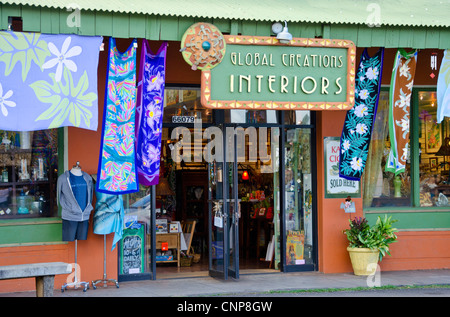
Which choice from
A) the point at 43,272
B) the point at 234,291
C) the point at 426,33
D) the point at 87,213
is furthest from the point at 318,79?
the point at 43,272

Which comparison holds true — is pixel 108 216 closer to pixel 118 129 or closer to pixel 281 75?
pixel 118 129

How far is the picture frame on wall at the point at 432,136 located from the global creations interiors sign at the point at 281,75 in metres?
2.99

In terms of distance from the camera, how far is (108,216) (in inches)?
393

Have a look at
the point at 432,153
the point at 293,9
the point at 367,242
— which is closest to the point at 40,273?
the point at 293,9

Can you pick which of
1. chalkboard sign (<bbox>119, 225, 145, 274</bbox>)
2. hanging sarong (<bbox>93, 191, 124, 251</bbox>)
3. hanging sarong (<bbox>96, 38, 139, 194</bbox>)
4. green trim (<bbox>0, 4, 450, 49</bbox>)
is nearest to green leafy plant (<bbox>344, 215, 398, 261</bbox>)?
green trim (<bbox>0, 4, 450, 49</bbox>)

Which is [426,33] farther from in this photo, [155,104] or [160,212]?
[160,212]

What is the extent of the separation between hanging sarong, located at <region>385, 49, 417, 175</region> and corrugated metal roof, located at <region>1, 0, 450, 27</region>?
2.09 ft

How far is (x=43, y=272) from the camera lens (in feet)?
23.5

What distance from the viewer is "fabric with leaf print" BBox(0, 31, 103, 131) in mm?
8188

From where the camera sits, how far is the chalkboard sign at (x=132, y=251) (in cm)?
1052

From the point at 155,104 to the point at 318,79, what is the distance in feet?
8.07

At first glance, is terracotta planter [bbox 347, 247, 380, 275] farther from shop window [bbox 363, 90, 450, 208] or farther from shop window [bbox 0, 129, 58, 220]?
shop window [bbox 0, 129, 58, 220]

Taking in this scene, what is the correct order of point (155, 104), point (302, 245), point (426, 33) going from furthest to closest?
point (302, 245)
point (426, 33)
point (155, 104)

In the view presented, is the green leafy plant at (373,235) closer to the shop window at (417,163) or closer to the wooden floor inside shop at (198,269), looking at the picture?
the shop window at (417,163)
